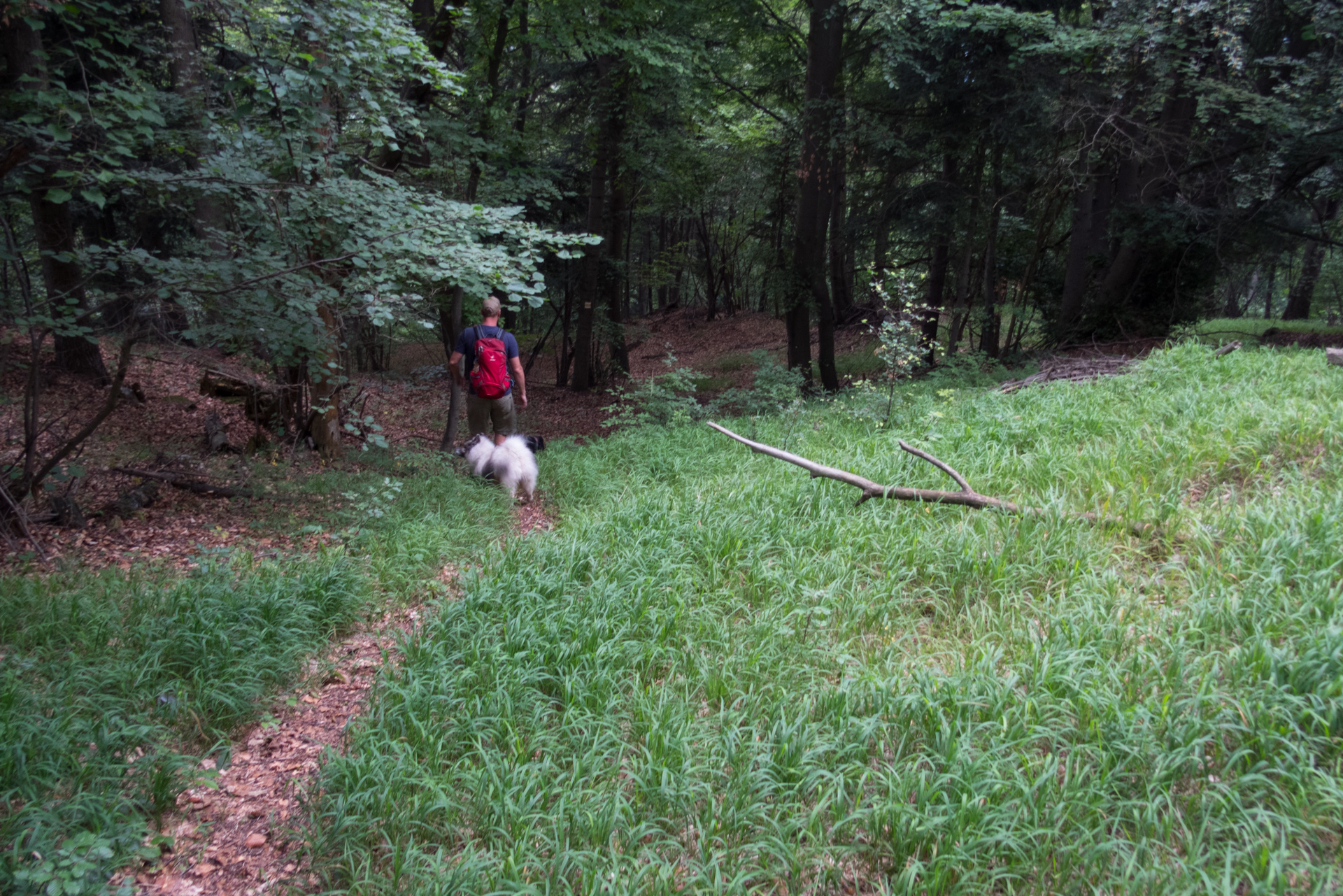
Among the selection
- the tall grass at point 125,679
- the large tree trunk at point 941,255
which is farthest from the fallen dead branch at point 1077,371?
the tall grass at point 125,679

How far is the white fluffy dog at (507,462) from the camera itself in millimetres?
6750

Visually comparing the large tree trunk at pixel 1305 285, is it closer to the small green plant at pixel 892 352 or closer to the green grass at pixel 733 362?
the green grass at pixel 733 362

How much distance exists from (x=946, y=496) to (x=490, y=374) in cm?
457

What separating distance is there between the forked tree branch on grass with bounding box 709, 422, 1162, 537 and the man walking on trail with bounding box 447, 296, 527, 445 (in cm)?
310

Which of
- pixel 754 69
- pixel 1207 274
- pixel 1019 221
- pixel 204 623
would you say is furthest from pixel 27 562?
pixel 754 69

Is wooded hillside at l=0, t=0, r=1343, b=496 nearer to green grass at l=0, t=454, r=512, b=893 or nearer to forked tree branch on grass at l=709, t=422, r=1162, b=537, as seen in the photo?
green grass at l=0, t=454, r=512, b=893

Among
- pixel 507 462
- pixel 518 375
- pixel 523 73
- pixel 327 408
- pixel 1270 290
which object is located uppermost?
pixel 523 73

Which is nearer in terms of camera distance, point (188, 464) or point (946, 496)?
point (946, 496)

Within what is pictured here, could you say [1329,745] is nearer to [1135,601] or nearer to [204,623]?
[1135,601]

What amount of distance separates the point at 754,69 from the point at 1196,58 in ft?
31.5

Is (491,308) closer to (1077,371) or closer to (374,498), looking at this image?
(374,498)

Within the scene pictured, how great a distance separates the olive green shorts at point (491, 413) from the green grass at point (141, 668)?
6.09ft

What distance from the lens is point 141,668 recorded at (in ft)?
11.1

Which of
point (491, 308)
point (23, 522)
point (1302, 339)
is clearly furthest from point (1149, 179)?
point (23, 522)
